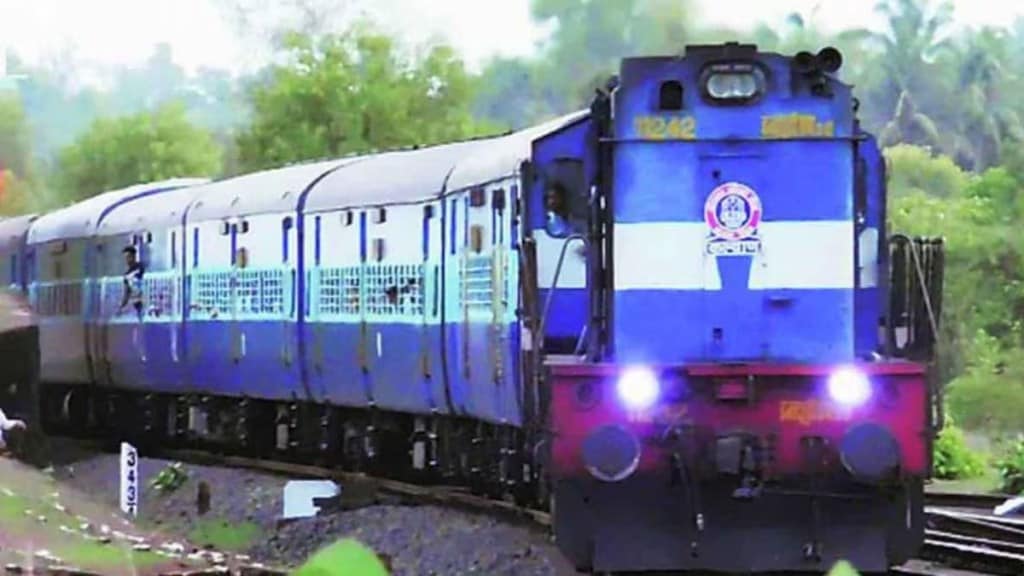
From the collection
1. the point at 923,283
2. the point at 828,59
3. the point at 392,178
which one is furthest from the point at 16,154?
the point at 828,59

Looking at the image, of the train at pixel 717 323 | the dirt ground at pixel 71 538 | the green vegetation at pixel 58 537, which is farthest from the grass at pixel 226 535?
the train at pixel 717 323

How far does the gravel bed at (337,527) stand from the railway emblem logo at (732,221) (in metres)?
2.04

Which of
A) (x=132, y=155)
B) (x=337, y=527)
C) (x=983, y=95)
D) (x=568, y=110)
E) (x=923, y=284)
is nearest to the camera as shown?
(x=923, y=284)

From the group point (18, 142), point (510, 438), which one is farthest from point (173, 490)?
point (18, 142)

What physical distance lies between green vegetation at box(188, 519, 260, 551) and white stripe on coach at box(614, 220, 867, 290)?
6.04 m

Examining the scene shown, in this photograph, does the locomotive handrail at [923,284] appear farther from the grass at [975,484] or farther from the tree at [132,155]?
the tree at [132,155]

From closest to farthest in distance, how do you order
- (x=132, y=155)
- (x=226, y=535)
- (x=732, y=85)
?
(x=732, y=85)
(x=226, y=535)
(x=132, y=155)

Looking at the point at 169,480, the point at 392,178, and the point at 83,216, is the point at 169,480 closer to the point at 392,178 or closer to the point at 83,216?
the point at 392,178

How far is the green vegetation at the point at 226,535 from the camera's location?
58.1 feet

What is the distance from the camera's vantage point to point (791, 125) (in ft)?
40.0

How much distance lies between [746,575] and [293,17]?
5724cm

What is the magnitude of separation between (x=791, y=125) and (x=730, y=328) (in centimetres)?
110

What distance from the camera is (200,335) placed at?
23625 mm

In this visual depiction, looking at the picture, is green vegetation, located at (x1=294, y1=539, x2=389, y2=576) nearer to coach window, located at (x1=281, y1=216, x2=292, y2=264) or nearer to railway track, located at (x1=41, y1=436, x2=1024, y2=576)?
railway track, located at (x1=41, y1=436, x2=1024, y2=576)
